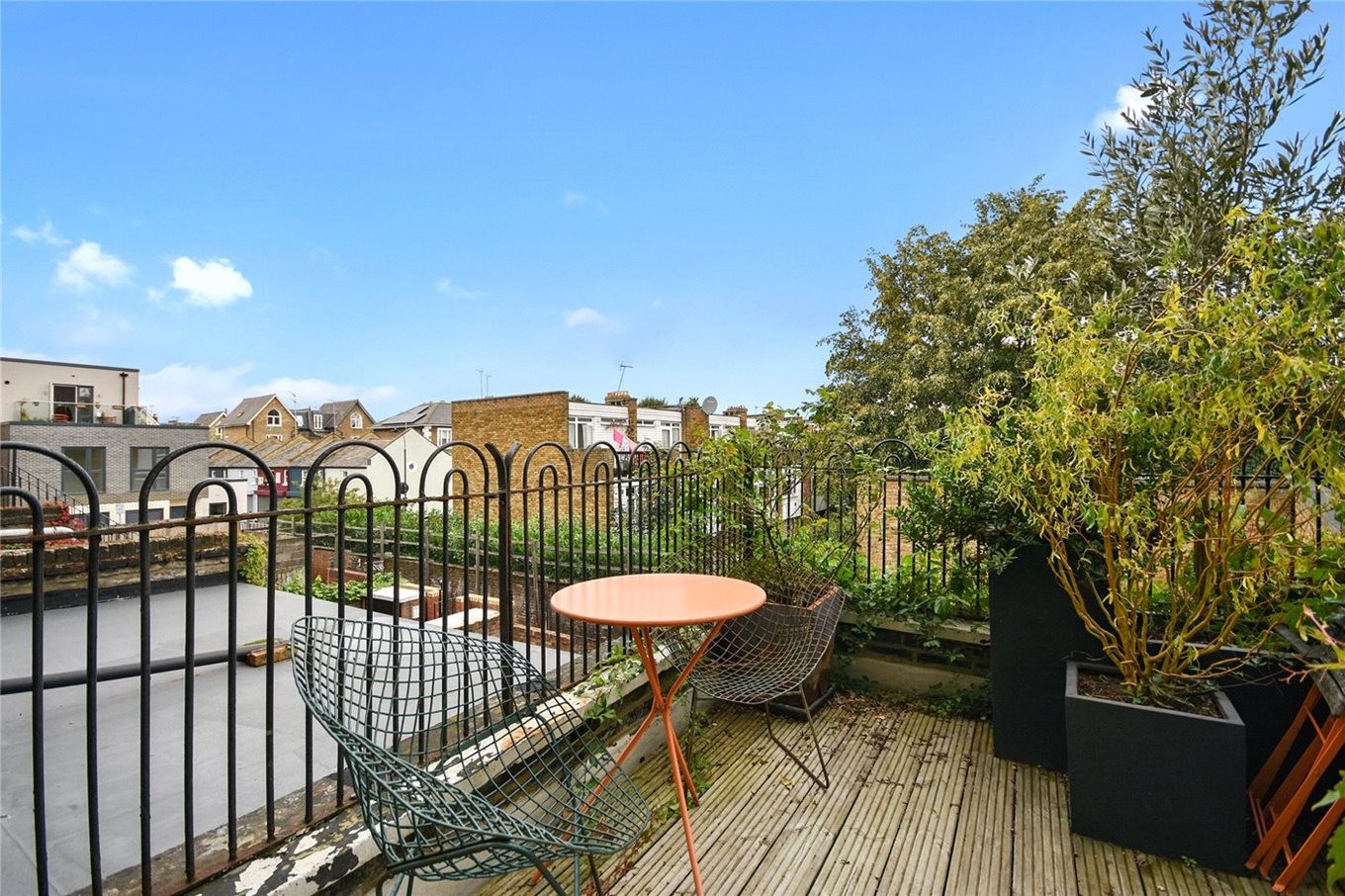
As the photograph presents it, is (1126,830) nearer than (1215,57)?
Yes

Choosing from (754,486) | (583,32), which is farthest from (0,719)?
(583,32)

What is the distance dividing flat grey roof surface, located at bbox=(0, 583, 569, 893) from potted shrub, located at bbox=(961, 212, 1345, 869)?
2651 mm

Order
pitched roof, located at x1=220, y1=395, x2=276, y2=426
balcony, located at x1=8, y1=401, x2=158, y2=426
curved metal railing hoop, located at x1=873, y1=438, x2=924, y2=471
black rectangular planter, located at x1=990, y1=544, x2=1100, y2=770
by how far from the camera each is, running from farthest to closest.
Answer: pitched roof, located at x1=220, y1=395, x2=276, y2=426
balcony, located at x1=8, y1=401, x2=158, y2=426
curved metal railing hoop, located at x1=873, y1=438, x2=924, y2=471
black rectangular planter, located at x1=990, y1=544, x2=1100, y2=770

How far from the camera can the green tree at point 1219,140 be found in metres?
3.81

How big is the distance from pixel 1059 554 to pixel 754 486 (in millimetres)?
1551

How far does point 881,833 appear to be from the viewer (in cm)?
239

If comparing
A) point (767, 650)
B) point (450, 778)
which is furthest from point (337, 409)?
point (450, 778)

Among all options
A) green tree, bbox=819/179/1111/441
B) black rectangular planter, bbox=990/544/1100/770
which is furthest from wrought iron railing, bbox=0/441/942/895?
green tree, bbox=819/179/1111/441

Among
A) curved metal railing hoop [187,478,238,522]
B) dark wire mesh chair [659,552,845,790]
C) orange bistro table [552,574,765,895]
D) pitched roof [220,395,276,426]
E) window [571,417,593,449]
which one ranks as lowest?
dark wire mesh chair [659,552,845,790]

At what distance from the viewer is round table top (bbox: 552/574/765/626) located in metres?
1.86

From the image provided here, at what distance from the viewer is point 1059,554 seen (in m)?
2.50

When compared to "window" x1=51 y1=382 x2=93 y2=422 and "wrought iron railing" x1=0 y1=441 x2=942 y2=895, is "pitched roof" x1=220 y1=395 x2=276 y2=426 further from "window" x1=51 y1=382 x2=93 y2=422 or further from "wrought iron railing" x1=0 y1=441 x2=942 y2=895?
"wrought iron railing" x1=0 y1=441 x2=942 y2=895

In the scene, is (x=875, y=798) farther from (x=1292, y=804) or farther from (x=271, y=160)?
(x=271, y=160)

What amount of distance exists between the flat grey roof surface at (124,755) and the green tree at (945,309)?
36.2ft
